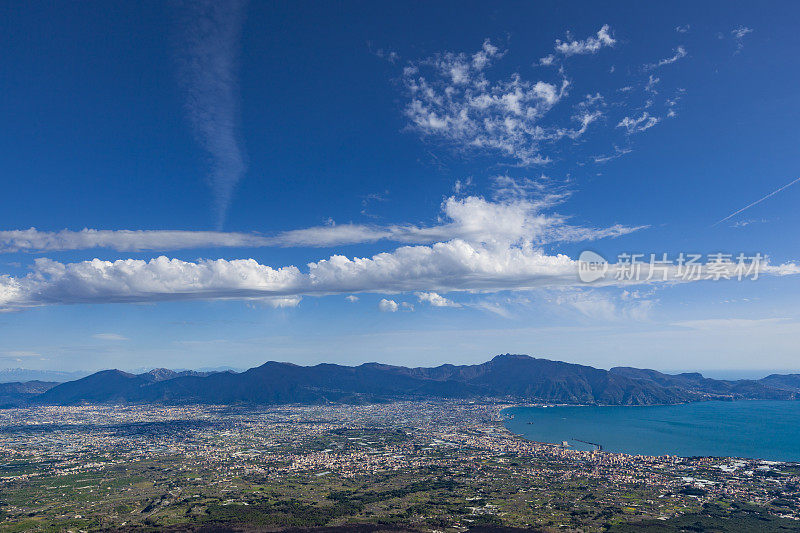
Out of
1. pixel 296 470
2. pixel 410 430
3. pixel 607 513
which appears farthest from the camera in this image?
pixel 410 430

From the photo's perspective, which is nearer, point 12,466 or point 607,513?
point 607,513

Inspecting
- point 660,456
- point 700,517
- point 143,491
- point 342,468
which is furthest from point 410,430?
point 700,517

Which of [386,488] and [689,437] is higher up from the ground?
[386,488]

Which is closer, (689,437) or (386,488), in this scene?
(386,488)

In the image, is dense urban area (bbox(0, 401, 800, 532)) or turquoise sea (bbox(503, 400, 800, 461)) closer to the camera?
dense urban area (bbox(0, 401, 800, 532))

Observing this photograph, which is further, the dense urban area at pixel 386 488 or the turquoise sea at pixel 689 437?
the turquoise sea at pixel 689 437

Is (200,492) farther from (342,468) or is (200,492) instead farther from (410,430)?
(410,430)

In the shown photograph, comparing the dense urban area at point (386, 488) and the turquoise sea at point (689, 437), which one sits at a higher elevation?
the dense urban area at point (386, 488)

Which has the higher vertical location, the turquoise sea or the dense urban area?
the dense urban area
